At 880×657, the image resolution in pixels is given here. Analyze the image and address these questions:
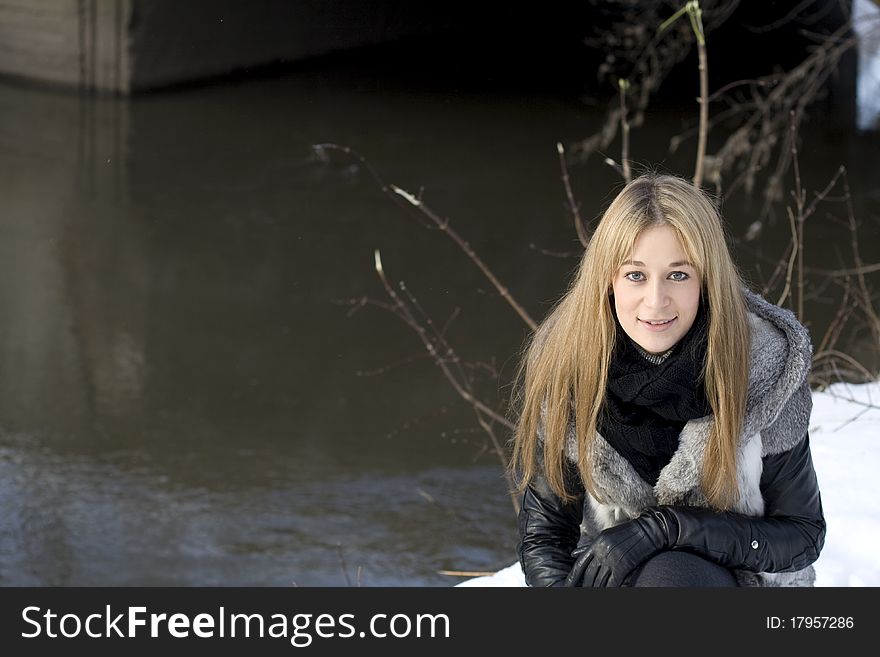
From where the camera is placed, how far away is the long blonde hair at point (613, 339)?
5.97 ft

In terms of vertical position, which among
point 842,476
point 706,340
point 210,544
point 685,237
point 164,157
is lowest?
point 210,544

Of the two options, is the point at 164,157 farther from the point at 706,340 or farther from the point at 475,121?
the point at 706,340

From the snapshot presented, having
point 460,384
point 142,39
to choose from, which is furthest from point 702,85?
point 142,39

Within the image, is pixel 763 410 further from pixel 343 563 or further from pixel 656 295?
pixel 343 563

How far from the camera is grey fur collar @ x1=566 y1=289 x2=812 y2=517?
1.85 m

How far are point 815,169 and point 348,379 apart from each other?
4.80 metres

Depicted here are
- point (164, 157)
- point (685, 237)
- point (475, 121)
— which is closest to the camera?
point (685, 237)

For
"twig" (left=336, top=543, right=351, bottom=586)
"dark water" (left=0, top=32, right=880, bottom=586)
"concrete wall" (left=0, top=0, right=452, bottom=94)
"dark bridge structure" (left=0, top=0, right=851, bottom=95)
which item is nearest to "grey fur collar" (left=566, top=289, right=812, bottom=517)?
"twig" (left=336, top=543, right=351, bottom=586)

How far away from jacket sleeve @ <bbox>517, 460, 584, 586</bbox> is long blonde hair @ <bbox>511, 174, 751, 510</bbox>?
0.03 m

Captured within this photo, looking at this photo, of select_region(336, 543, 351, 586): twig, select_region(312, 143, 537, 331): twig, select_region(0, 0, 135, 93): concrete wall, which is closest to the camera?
select_region(312, 143, 537, 331): twig

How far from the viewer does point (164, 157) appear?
844cm

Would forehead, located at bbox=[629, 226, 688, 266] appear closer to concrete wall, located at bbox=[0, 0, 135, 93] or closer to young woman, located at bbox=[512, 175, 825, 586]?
young woman, located at bbox=[512, 175, 825, 586]

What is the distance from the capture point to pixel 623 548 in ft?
6.07

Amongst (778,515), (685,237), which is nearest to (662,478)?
(778,515)
